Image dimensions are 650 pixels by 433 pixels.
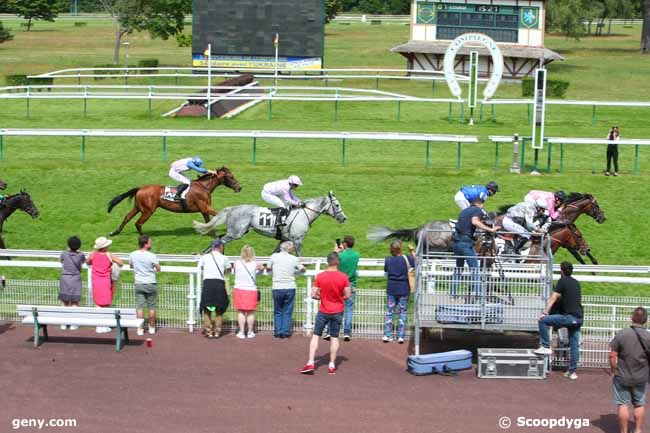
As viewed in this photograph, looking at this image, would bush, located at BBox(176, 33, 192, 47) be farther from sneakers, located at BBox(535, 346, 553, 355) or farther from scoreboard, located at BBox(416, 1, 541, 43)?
sneakers, located at BBox(535, 346, 553, 355)

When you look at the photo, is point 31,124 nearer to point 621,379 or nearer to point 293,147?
point 293,147

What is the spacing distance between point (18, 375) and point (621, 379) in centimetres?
587

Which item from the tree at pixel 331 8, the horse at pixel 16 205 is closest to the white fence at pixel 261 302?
the horse at pixel 16 205

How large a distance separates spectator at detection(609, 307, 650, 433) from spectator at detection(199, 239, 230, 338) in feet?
15.1

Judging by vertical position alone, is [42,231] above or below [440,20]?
below

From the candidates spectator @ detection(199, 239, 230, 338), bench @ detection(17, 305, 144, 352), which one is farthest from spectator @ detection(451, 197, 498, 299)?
bench @ detection(17, 305, 144, 352)

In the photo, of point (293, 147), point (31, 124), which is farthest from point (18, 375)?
point (31, 124)

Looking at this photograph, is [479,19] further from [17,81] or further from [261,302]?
[261,302]

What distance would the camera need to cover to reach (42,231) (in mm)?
18266

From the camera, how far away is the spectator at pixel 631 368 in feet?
31.0

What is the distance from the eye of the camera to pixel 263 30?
42781 mm

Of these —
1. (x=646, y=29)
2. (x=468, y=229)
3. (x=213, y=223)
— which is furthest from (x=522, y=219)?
(x=646, y=29)

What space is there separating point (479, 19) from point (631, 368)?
116 ft

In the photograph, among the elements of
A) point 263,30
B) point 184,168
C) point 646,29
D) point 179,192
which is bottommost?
point 179,192
